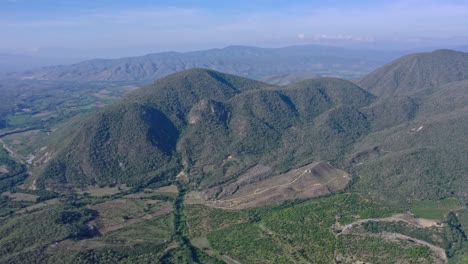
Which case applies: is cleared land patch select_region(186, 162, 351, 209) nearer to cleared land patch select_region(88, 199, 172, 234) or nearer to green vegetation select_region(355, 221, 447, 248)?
cleared land patch select_region(88, 199, 172, 234)

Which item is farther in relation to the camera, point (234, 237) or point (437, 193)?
point (437, 193)

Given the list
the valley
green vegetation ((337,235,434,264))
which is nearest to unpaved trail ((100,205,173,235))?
the valley

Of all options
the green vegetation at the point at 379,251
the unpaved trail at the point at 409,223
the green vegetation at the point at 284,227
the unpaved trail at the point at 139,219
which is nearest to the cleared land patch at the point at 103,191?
the unpaved trail at the point at 139,219

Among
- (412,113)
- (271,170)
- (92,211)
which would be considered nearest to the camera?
(92,211)

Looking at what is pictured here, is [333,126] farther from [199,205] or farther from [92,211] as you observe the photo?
[92,211]

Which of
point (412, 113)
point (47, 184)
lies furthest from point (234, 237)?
point (412, 113)

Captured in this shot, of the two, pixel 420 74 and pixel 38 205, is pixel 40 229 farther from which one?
pixel 420 74

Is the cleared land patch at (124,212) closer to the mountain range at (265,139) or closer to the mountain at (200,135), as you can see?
the mountain at (200,135)
